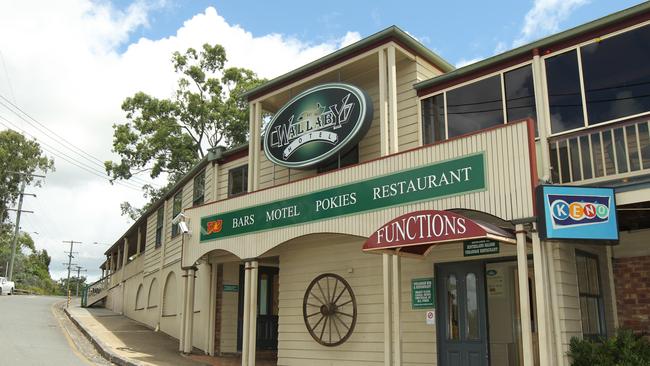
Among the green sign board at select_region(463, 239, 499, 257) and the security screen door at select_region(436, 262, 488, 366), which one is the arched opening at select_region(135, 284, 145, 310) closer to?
the security screen door at select_region(436, 262, 488, 366)

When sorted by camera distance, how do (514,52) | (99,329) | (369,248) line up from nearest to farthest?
(369,248) < (514,52) < (99,329)

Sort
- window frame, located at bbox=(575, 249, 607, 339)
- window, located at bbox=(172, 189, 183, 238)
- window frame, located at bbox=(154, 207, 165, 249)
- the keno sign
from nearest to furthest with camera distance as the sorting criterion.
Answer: the keno sign < window frame, located at bbox=(575, 249, 607, 339) < window, located at bbox=(172, 189, 183, 238) < window frame, located at bbox=(154, 207, 165, 249)

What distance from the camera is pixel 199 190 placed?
1930 cm

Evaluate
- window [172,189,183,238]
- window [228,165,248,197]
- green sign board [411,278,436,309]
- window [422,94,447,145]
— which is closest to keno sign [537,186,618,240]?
green sign board [411,278,436,309]

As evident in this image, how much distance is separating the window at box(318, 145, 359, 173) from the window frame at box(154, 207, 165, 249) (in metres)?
10.4

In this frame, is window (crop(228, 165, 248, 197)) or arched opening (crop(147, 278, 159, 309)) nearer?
window (crop(228, 165, 248, 197))

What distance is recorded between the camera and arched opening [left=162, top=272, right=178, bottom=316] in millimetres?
Result: 19719

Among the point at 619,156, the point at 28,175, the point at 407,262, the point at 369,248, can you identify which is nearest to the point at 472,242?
the point at 407,262

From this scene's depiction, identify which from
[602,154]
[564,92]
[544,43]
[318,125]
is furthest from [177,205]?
[602,154]

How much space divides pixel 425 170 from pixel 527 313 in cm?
283

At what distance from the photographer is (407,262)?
38.8 feet

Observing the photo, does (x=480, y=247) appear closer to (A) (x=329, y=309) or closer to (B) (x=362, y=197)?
(B) (x=362, y=197)

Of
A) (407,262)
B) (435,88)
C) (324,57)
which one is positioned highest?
(324,57)

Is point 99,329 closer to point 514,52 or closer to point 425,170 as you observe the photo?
point 425,170
